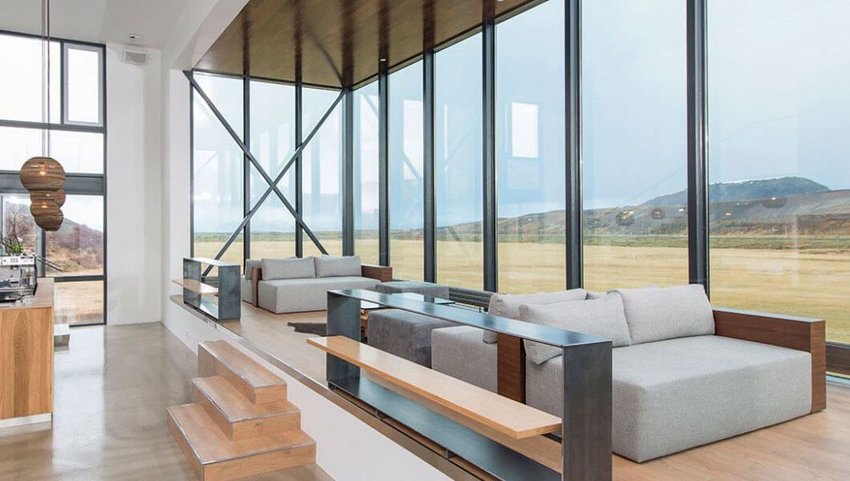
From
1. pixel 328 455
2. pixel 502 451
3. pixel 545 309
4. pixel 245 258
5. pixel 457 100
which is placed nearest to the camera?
pixel 502 451

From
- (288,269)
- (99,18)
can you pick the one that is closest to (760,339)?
(288,269)

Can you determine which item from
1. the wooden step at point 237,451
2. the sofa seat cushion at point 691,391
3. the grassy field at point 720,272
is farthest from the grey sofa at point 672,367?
the wooden step at point 237,451

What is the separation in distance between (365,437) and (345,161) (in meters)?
6.56

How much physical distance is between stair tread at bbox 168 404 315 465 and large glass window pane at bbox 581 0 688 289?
2.82 meters

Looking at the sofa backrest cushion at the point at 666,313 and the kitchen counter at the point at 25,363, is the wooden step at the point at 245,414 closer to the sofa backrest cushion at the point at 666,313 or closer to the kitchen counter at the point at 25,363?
the kitchen counter at the point at 25,363

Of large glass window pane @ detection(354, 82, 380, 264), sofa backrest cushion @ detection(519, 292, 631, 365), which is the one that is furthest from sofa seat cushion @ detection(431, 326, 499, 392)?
large glass window pane @ detection(354, 82, 380, 264)

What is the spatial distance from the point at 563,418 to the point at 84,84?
8659 mm

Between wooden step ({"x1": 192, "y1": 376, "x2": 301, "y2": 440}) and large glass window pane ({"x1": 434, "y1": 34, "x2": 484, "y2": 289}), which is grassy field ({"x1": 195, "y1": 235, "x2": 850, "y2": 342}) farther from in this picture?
wooden step ({"x1": 192, "y1": 376, "x2": 301, "y2": 440})

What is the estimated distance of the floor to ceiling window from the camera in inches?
307

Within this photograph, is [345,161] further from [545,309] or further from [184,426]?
[545,309]

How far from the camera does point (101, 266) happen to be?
837 centimetres

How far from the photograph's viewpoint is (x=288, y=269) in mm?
7594

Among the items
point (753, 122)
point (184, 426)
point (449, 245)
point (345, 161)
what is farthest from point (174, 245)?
point (753, 122)

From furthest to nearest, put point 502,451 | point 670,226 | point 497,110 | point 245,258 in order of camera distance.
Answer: point 245,258, point 497,110, point 670,226, point 502,451
